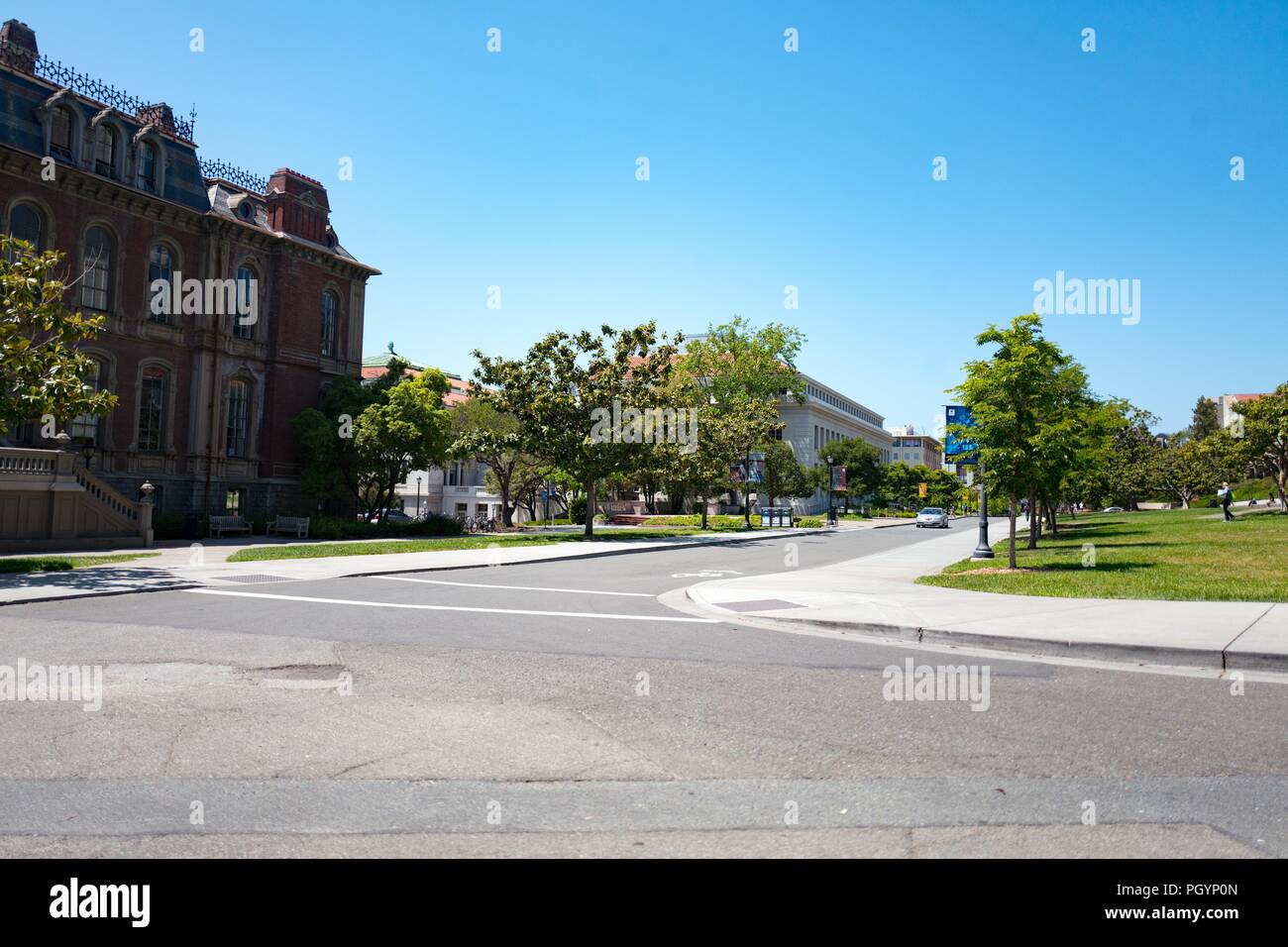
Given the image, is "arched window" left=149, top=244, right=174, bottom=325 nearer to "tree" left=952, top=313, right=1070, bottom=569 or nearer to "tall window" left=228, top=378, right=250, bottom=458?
"tall window" left=228, top=378, right=250, bottom=458

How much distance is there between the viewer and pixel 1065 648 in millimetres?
9289

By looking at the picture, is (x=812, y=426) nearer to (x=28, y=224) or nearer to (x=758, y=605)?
(x=28, y=224)

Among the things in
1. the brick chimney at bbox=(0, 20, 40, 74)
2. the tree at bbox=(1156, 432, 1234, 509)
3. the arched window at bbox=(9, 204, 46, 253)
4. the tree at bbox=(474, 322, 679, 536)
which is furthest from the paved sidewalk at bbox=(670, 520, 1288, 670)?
the tree at bbox=(1156, 432, 1234, 509)

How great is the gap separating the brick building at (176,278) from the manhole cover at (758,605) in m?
29.9

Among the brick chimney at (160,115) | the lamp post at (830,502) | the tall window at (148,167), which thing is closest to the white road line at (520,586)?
the tall window at (148,167)

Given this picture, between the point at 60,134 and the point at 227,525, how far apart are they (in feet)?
56.5

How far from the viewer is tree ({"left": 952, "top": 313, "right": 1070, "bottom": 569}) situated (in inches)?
→ 722

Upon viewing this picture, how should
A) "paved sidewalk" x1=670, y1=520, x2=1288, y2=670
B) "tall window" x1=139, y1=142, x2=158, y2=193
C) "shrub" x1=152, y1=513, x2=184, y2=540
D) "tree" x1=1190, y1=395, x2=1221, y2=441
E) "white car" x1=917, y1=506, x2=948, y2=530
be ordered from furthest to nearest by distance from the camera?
1. "tree" x1=1190, y1=395, x2=1221, y2=441
2. "white car" x1=917, y1=506, x2=948, y2=530
3. "tall window" x1=139, y1=142, x2=158, y2=193
4. "shrub" x1=152, y1=513, x2=184, y2=540
5. "paved sidewalk" x1=670, y1=520, x2=1288, y2=670

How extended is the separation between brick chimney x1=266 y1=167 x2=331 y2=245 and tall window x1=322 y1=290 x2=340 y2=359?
2.98 meters

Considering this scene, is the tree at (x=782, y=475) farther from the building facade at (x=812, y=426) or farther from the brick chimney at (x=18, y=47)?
the brick chimney at (x=18, y=47)

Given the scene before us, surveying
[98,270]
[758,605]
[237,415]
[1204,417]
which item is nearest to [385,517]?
[237,415]

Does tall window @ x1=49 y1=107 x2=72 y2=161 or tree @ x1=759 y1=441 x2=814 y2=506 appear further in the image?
tree @ x1=759 y1=441 x2=814 y2=506
